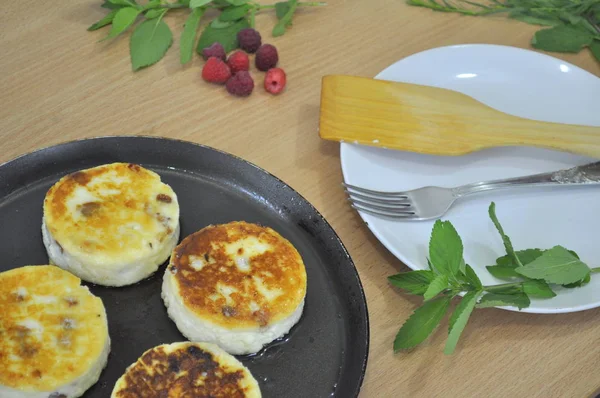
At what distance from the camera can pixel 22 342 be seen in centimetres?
102

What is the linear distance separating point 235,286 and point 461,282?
17.1 inches

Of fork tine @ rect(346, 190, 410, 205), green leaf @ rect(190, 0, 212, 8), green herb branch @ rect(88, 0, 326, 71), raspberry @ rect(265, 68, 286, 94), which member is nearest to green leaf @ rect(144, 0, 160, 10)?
green herb branch @ rect(88, 0, 326, 71)

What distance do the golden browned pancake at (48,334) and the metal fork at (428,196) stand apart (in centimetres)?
60

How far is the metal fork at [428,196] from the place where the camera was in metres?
1.40

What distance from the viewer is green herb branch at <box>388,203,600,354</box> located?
121 centimetres

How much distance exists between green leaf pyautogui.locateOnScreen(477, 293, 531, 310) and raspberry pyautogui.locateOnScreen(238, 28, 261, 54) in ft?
3.06

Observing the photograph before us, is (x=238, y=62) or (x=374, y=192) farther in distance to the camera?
(x=238, y=62)

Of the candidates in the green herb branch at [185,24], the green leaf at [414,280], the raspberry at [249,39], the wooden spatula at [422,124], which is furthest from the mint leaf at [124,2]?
the green leaf at [414,280]

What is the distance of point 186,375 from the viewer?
1.03 m

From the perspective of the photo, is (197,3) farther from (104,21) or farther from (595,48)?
(595,48)

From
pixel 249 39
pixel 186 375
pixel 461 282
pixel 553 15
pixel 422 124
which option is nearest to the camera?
pixel 186 375

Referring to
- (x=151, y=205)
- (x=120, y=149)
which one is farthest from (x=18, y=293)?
(x=120, y=149)

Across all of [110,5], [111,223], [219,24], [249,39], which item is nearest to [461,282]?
[111,223]

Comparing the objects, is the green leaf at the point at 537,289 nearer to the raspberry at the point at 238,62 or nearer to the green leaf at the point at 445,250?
the green leaf at the point at 445,250
